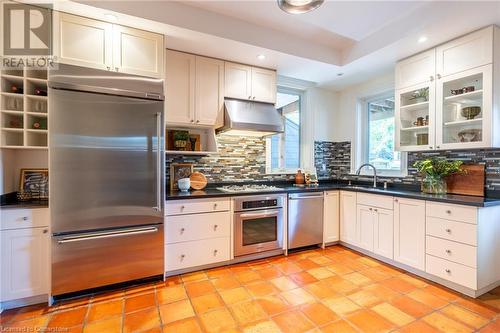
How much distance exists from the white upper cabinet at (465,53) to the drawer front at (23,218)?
4100 millimetres

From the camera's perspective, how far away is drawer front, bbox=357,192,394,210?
2850mm

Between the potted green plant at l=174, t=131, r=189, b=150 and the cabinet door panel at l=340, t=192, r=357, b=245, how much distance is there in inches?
90.4

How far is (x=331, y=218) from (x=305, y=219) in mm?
455

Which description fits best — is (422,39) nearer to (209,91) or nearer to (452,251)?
(452,251)

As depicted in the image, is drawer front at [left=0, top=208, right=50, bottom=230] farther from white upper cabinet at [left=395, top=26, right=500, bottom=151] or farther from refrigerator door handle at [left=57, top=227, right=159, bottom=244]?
white upper cabinet at [left=395, top=26, right=500, bottom=151]

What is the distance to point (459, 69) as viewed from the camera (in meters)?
2.48

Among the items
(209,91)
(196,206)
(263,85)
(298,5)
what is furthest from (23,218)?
(263,85)

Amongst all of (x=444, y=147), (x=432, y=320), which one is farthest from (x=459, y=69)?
(x=432, y=320)

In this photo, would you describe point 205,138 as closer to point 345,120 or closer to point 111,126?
point 111,126

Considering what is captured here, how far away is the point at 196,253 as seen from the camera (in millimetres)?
2654

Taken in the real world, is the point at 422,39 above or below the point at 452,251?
above

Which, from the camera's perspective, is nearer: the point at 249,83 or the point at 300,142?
the point at 249,83

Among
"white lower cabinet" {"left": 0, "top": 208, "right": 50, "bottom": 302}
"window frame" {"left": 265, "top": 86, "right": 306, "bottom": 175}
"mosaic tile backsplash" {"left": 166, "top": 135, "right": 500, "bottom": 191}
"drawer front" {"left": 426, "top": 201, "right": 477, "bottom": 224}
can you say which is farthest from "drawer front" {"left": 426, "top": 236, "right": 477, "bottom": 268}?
"white lower cabinet" {"left": 0, "top": 208, "right": 50, "bottom": 302}

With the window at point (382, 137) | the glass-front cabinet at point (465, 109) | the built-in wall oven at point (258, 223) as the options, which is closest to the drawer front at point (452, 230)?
the glass-front cabinet at point (465, 109)
